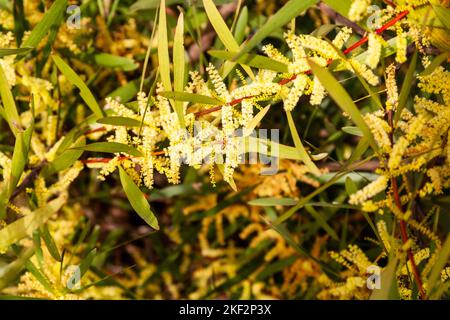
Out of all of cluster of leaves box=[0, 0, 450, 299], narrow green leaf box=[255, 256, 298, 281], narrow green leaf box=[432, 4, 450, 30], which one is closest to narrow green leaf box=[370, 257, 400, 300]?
cluster of leaves box=[0, 0, 450, 299]

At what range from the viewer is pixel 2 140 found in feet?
3.71

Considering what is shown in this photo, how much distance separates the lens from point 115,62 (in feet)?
3.16

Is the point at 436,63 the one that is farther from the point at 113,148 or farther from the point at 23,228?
the point at 23,228

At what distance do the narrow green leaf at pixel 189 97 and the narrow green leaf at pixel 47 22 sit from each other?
0.78 feet

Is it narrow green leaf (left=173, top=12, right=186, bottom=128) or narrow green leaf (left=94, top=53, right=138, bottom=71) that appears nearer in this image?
narrow green leaf (left=173, top=12, right=186, bottom=128)

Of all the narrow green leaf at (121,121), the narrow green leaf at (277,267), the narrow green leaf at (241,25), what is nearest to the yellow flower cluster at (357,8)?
the narrow green leaf at (121,121)

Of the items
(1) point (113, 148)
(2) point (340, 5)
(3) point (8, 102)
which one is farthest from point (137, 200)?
(2) point (340, 5)

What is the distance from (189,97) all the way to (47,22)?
0.28 meters

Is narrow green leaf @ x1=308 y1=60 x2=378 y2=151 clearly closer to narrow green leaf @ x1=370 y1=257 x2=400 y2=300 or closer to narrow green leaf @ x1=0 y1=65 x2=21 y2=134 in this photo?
narrow green leaf @ x1=370 y1=257 x2=400 y2=300

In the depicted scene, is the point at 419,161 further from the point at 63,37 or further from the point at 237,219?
the point at 237,219

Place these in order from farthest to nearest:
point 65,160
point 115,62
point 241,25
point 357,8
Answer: point 115,62 → point 241,25 → point 65,160 → point 357,8

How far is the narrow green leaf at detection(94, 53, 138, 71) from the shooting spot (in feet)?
3.13

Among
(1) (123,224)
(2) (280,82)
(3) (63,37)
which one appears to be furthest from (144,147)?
(1) (123,224)

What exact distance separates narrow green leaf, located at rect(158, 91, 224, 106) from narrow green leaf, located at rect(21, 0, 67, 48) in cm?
24
